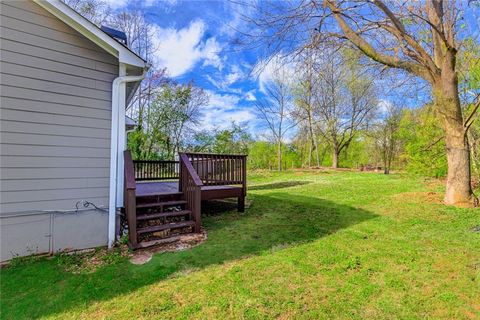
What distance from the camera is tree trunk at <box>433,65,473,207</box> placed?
19.4 feet

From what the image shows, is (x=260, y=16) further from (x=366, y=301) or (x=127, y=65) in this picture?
(x=366, y=301)

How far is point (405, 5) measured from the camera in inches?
233

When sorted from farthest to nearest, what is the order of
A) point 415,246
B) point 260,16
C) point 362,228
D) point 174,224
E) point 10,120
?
point 260,16, point 362,228, point 174,224, point 415,246, point 10,120

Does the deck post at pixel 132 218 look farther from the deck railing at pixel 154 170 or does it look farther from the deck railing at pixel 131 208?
the deck railing at pixel 154 170

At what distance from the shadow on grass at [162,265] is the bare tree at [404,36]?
2831 mm

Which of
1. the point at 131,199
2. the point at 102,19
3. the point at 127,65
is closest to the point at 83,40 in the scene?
the point at 127,65

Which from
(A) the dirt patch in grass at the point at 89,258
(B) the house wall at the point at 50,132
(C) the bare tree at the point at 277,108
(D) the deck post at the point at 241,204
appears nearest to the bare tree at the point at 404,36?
(B) the house wall at the point at 50,132

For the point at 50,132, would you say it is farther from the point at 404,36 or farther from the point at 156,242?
the point at 404,36

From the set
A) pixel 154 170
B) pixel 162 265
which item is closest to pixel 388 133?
pixel 154 170

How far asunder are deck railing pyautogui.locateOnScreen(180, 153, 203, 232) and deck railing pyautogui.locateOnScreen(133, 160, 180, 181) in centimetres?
356

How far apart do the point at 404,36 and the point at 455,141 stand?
107 inches

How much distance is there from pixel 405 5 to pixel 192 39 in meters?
7.18

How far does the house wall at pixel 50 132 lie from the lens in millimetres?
3391

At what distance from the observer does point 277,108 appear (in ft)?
76.6
